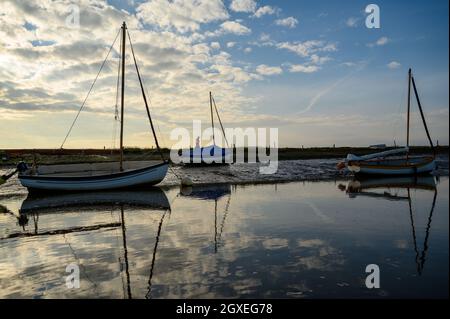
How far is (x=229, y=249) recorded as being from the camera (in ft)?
37.4

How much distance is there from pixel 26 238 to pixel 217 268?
910 cm

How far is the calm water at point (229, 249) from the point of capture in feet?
27.0

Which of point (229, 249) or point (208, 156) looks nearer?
point (229, 249)

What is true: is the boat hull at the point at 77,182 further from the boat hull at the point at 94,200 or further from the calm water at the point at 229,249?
the calm water at the point at 229,249

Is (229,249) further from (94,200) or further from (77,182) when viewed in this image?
(77,182)

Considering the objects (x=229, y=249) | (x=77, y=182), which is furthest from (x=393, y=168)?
(x=77, y=182)

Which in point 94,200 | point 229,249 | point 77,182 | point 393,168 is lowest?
point 94,200

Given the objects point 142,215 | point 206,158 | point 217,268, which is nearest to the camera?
point 217,268

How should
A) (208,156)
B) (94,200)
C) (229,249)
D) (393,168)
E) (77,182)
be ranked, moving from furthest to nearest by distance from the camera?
1. (208,156)
2. (393,168)
3. (77,182)
4. (94,200)
5. (229,249)

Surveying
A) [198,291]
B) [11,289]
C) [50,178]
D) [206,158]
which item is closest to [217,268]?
[198,291]

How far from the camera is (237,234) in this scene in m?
13.5

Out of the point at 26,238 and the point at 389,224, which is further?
the point at 389,224
